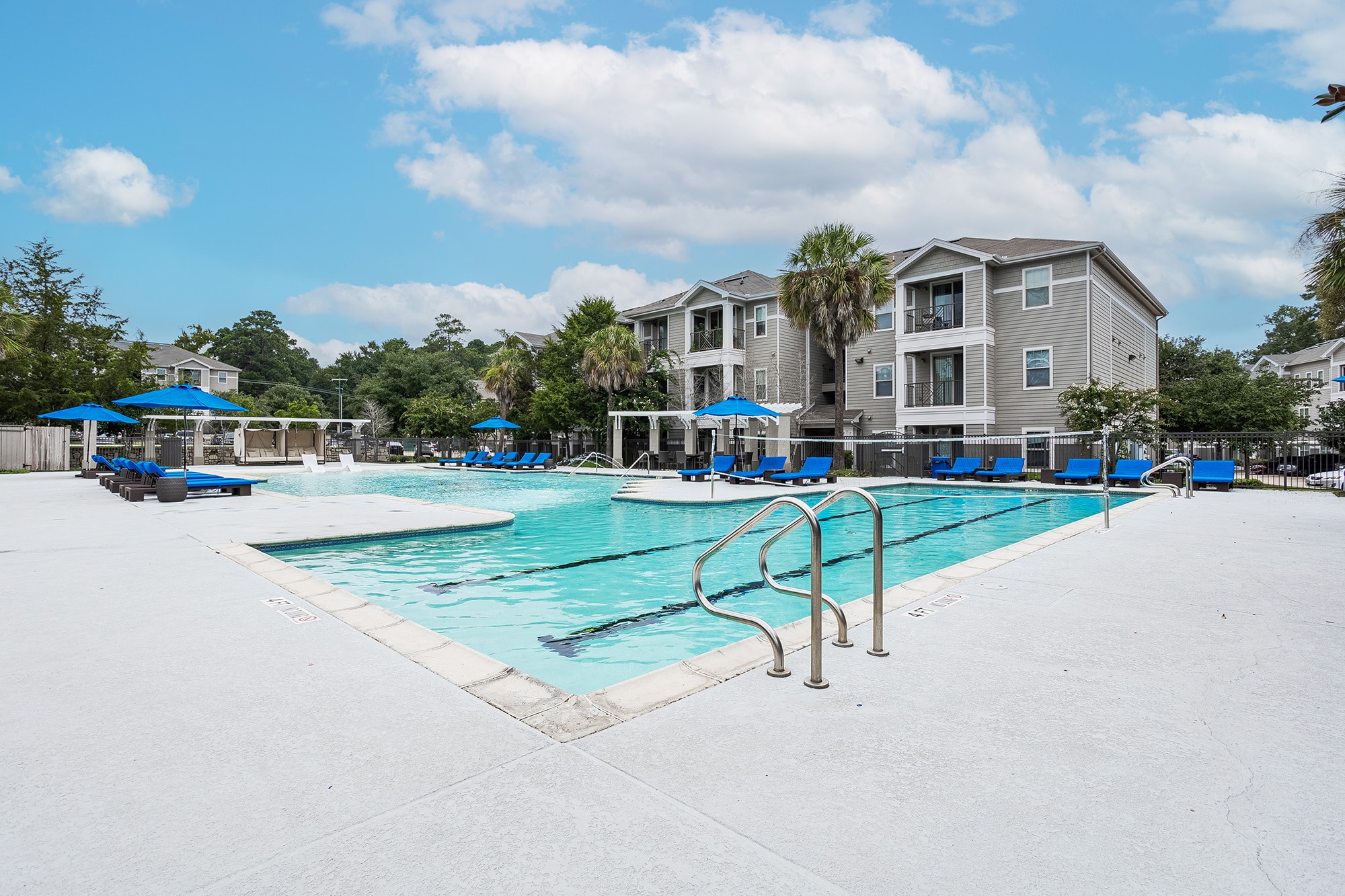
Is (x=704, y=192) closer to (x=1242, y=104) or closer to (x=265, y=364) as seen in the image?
(x=1242, y=104)

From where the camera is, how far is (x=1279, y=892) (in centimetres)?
184

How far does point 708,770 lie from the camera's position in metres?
2.54

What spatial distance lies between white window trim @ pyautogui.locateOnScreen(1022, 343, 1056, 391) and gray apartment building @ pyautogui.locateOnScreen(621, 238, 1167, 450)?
0.05 m

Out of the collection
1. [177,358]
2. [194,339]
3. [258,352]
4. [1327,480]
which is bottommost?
[1327,480]

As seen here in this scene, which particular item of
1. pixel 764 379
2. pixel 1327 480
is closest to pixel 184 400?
pixel 764 379

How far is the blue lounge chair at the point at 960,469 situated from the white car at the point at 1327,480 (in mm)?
8414

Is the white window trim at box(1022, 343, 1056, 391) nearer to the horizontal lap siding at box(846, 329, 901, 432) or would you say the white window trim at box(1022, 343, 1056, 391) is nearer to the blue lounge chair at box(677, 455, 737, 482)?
the horizontal lap siding at box(846, 329, 901, 432)

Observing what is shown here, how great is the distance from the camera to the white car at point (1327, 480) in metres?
17.9

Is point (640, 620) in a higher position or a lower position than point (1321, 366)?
lower

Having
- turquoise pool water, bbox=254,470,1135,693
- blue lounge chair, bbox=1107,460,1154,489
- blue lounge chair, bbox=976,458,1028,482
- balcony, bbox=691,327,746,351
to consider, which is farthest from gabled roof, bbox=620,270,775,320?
turquoise pool water, bbox=254,470,1135,693

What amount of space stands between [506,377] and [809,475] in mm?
22829

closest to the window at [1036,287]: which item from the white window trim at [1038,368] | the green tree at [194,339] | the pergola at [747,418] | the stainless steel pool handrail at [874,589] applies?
the white window trim at [1038,368]

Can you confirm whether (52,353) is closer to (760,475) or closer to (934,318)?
(760,475)

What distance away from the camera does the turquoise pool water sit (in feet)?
17.0
